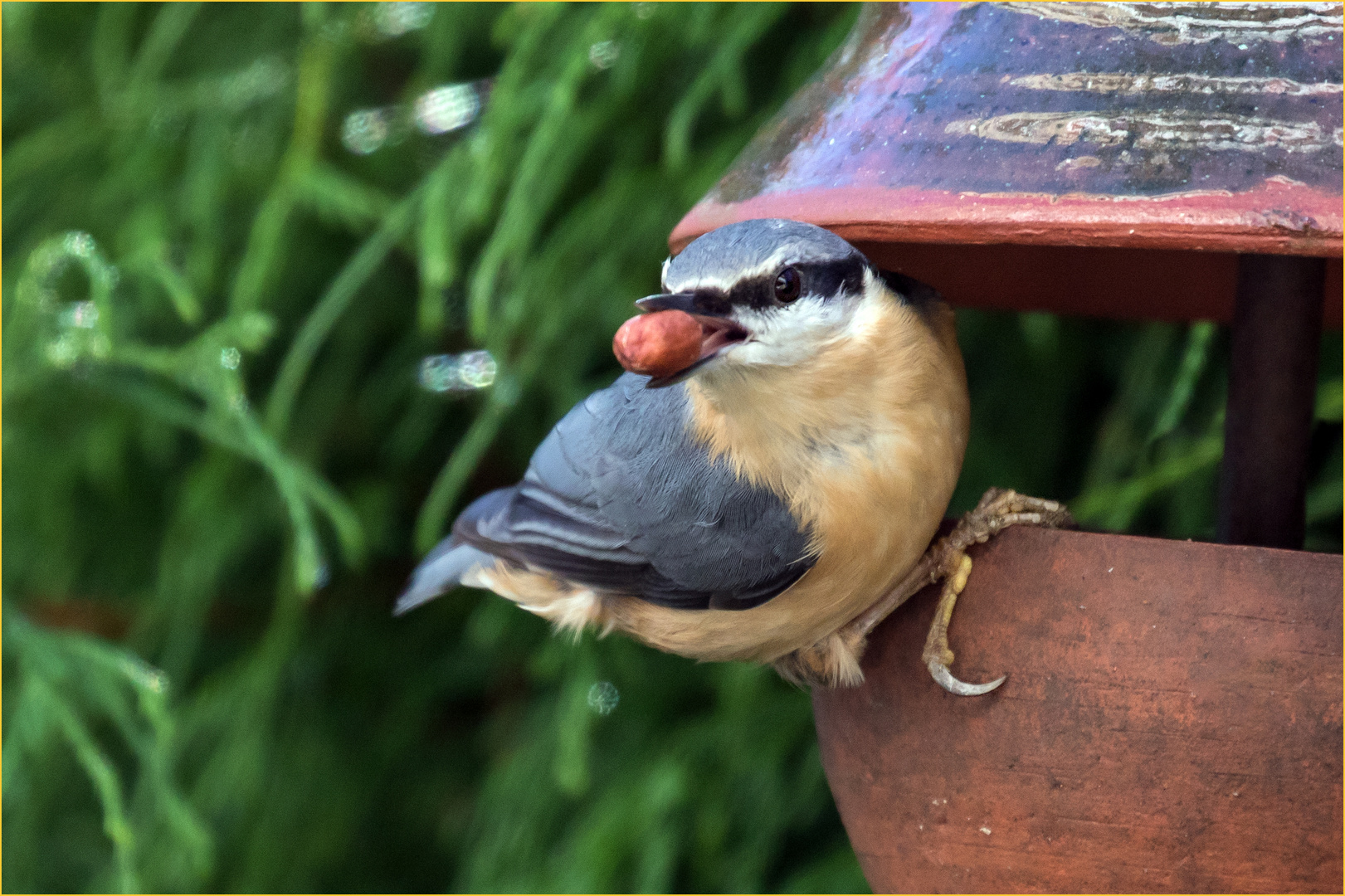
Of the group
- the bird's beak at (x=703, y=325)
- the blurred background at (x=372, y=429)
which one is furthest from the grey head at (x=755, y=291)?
the blurred background at (x=372, y=429)

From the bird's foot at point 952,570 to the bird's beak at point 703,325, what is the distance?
241 mm

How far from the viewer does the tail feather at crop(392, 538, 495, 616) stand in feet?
4.50

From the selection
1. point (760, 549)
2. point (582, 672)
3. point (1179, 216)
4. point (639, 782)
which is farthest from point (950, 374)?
point (639, 782)

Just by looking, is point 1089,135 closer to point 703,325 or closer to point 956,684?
point 703,325

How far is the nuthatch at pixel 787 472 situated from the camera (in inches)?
36.4

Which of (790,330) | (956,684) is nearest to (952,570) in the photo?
(956,684)

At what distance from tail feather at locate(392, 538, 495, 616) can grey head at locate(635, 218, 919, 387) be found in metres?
0.52

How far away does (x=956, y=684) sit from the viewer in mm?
946

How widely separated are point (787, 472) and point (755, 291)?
178 millimetres

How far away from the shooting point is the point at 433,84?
199 cm

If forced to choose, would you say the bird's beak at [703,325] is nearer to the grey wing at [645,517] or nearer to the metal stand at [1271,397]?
the grey wing at [645,517]

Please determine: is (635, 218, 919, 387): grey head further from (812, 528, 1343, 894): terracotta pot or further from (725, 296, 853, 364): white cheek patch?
(812, 528, 1343, 894): terracotta pot

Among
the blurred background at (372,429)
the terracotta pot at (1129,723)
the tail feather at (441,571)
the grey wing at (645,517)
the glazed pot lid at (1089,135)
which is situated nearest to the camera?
the glazed pot lid at (1089,135)

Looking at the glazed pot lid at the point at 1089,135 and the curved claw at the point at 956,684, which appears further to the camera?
the curved claw at the point at 956,684
